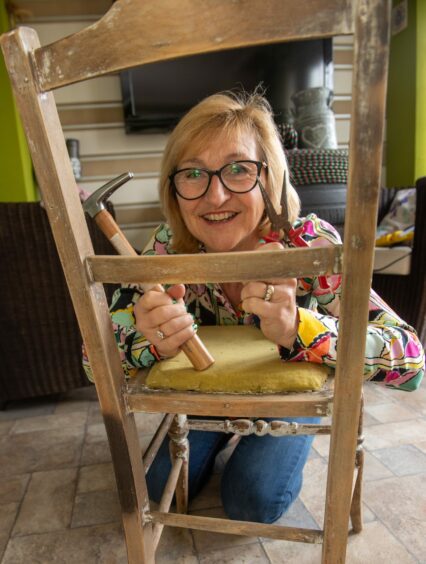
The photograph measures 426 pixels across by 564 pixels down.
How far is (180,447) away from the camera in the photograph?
3.48ft

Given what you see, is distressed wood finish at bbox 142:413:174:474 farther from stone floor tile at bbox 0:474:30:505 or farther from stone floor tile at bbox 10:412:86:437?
stone floor tile at bbox 10:412:86:437

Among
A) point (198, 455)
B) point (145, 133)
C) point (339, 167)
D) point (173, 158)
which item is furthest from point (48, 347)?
point (145, 133)

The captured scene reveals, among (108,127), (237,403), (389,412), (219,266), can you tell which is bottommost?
(389,412)

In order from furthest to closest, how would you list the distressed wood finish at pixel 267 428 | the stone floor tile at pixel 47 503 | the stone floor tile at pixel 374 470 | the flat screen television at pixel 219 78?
the flat screen television at pixel 219 78 < the stone floor tile at pixel 374 470 < the stone floor tile at pixel 47 503 < the distressed wood finish at pixel 267 428

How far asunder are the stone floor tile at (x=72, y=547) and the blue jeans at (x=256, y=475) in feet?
0.52

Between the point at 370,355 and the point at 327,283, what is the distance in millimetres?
232

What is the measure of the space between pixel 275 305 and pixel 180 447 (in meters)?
0.55

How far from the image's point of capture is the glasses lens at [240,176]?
0.94 m

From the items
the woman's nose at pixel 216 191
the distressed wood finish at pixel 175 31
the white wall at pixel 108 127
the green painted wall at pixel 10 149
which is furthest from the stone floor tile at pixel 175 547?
the white wall at pixel 108 127

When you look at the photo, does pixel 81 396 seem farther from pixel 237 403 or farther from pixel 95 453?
pixel 237 403

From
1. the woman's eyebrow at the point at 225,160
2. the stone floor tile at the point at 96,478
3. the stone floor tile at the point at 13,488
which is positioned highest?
the woman's eyebrow at the point at 225,160

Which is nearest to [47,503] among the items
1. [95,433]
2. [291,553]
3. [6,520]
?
[6,520]

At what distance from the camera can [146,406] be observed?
0.71 m

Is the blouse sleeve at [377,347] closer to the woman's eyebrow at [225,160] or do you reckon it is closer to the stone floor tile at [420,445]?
the woman's eyebrow at [225,160]
